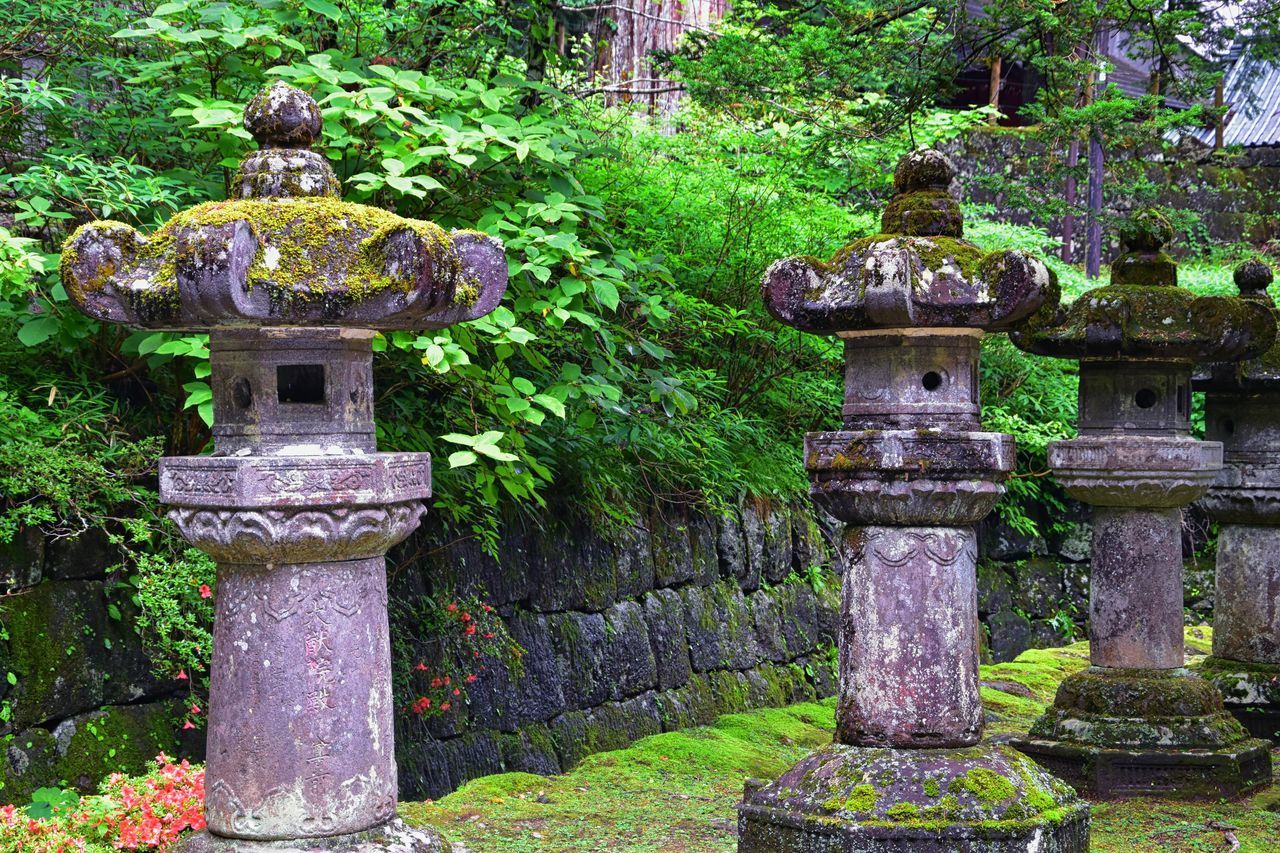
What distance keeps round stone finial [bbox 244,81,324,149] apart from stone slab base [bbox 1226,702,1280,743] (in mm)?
6503

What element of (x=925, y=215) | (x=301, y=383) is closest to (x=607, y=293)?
(x=925, y=215)

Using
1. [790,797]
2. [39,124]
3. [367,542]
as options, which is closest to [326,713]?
[367,542]

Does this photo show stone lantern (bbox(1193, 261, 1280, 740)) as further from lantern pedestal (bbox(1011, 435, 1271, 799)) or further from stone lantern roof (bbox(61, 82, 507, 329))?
stone lantern roof (bbox(61, 82, 507, 329))

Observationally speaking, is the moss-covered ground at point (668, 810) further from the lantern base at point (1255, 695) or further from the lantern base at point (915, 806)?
the lantern base at point (1255, 695)

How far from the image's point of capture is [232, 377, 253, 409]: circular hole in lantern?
402cm

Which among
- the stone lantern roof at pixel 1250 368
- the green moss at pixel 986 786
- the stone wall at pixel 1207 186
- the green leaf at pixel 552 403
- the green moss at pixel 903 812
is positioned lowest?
the green moss at pixel 903 812

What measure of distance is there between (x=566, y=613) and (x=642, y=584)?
0.86m

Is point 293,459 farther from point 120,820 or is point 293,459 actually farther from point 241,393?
point 120,820

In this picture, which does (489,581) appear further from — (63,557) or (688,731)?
(63,557)

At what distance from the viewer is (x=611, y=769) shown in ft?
24.0

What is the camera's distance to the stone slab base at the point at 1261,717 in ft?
27.1

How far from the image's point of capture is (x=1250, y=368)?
27.3 feet

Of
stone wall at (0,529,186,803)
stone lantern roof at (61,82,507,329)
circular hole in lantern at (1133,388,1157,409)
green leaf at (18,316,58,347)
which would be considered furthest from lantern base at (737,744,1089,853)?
green leaf at (18,316,58,347)

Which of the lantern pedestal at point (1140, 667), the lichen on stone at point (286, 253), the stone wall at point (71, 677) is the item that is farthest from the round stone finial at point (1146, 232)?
the stone wall at point (71, 677)
